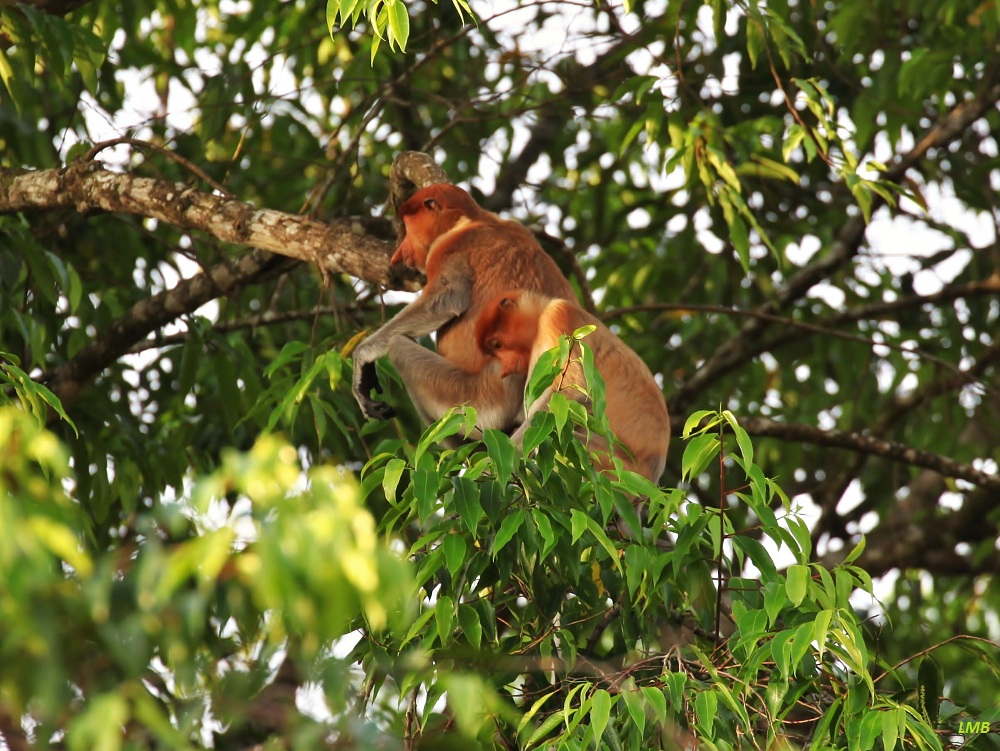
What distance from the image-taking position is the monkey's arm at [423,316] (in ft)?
9.91

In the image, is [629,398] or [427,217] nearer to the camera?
[629,398]

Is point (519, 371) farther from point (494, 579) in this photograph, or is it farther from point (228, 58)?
point (228, 58)

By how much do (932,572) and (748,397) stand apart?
0.99 m

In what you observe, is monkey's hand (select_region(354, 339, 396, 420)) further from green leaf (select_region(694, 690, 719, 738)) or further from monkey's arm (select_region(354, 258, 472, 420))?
green leaf (select_region(694, 690, 719, 738))

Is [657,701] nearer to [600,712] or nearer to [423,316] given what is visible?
[600,712]

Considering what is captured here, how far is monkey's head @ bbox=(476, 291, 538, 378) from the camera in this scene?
9.37 feet

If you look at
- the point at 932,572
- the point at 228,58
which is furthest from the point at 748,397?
the point at 228,58

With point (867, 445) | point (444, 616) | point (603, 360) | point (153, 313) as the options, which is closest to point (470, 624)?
point (444, 616)

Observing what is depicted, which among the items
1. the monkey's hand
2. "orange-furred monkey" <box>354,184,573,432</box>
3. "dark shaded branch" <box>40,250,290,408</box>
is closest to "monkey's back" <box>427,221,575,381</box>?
"orange-furred monkey" <box>354,184,573,432</box>

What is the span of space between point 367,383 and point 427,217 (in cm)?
45

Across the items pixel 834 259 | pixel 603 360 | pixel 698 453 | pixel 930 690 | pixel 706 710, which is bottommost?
pixel 834 259

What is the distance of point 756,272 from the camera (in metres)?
4.64

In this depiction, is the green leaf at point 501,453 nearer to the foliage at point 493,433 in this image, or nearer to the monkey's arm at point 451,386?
the foliage at point 493,433

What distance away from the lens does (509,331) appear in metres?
2.88
